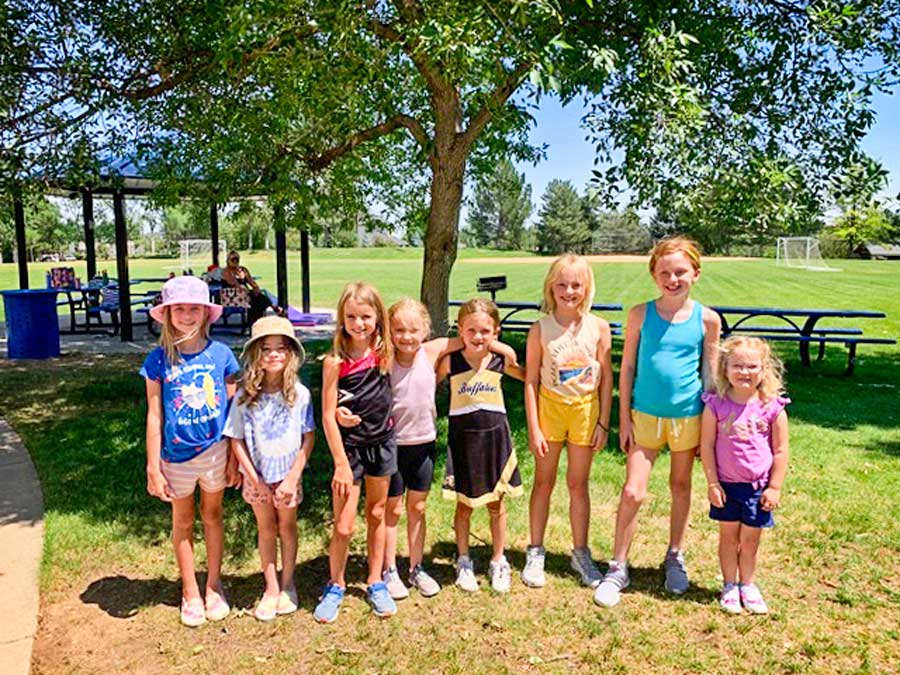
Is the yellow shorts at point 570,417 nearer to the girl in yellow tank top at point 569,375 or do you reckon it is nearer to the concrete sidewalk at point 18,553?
the girl in yellow tank top at point 569,375

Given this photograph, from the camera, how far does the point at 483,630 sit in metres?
3.24

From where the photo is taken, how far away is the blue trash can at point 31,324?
33.0 feet

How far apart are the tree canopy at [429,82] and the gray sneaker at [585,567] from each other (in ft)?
7.47

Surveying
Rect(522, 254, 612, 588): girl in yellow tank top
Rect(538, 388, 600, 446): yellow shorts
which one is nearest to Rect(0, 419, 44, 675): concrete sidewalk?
Rect(522, 254, 612, 588): girl in yellow tank top

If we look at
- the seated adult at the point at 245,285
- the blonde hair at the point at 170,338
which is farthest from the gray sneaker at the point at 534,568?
the seated adult at the point at 245,285

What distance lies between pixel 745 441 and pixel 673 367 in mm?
461

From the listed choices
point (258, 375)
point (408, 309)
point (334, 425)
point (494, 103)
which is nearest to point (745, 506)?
point (408, 309)

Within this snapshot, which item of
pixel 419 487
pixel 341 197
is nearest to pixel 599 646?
pixel 419 487

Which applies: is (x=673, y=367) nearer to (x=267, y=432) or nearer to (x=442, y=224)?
(x=267, y=432)

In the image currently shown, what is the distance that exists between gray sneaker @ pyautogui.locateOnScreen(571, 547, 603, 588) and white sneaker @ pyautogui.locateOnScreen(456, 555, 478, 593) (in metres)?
0.54

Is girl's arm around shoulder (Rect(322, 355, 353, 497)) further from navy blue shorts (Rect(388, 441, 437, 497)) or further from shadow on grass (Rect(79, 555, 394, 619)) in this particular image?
shadow on grass (Rect(79, 555, 394, 619))

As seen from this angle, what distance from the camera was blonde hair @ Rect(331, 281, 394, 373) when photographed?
128 inches

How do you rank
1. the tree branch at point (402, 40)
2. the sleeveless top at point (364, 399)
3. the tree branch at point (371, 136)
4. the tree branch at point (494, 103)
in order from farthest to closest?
the tree branch at point (371, 136) < the tree branch at point (494, 103) < the tree branch at point (402, 40) < the sleeveless top at point (364, 399)

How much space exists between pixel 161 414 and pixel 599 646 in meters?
2.19
